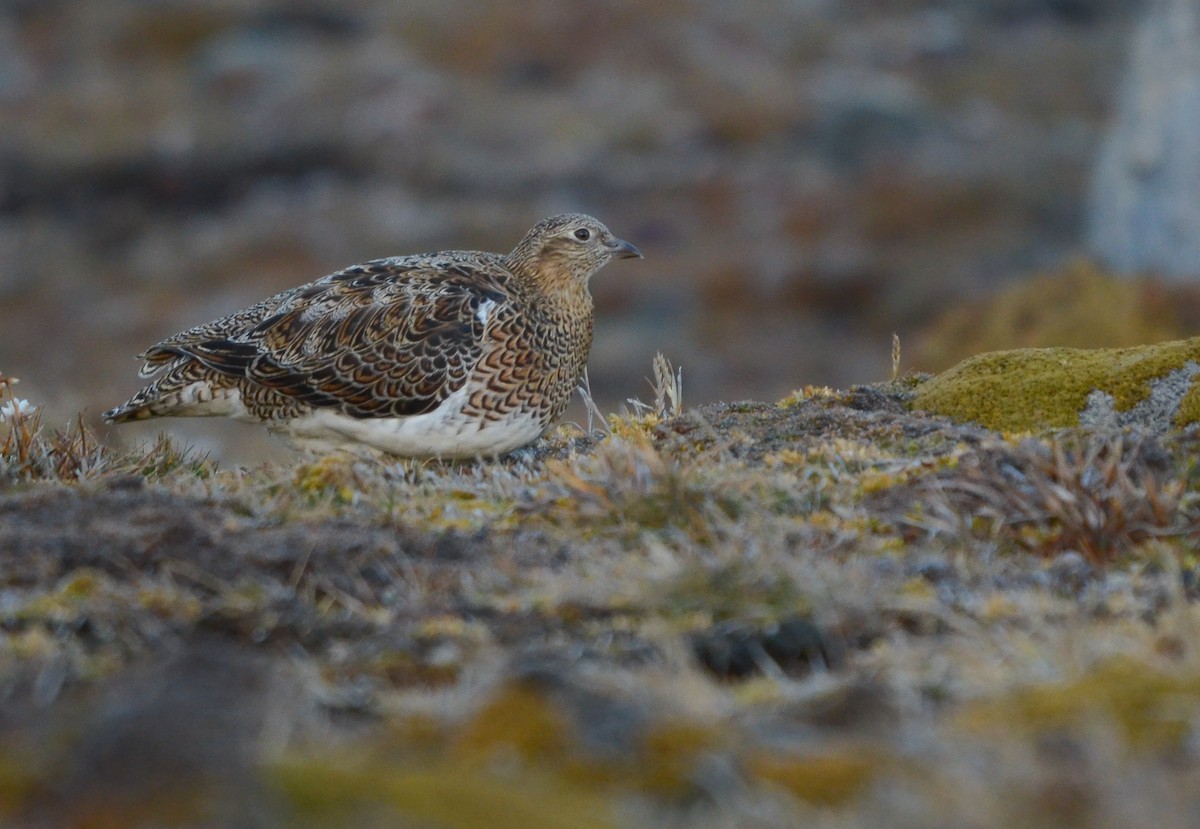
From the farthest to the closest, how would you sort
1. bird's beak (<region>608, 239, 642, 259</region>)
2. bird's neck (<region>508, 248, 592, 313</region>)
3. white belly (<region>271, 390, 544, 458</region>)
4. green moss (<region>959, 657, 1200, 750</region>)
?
1. bird's beak (<region>608, 239, 642, 259</region>)
2. bird's neck (<region>508, 248, 592, 313</region>)
3. white belly (<region>271, 390, 544, 458</region>)
4. green moss (<region>959, 657, 1200, 750</region>)

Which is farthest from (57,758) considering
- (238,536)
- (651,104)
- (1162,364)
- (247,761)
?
(651,104)

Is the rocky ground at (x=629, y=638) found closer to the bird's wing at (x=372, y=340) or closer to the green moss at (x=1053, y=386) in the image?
the green moss at (x=1053, y=386)

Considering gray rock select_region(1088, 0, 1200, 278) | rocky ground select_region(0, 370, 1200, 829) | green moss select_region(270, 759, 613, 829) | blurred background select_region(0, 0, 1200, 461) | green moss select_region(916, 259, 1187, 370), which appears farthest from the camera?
blurred background select_region(0, 0, 1200, 461)

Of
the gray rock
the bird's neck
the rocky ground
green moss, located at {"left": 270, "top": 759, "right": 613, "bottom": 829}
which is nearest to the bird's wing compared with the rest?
the bird's neck

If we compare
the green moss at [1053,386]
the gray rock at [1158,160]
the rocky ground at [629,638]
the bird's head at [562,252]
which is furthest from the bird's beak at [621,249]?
the gray rock at [1158,160]

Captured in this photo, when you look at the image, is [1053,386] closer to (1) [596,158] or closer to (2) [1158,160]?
(2) [1158,160]

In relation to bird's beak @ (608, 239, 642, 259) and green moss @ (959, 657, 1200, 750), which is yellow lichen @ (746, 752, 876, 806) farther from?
bird's beak @ (608, 239, 642, 259)
